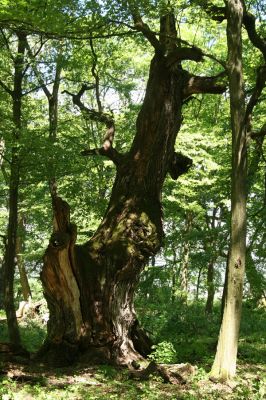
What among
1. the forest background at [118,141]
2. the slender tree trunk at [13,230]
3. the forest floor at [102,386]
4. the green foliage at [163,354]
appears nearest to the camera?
the forest floor at [102,386]

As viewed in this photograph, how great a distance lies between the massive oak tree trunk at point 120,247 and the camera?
6.50 metres

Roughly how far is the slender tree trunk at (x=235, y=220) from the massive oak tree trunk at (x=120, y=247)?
776 mm

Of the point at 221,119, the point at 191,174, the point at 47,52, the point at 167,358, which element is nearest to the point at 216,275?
the point at 221,119

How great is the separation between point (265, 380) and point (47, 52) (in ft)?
34.8

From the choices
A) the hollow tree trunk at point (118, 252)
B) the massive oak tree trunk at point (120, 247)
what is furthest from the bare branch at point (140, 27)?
the hollow tree trunk at point (118, 252)

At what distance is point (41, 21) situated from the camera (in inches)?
264

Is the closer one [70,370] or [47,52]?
[70,370]

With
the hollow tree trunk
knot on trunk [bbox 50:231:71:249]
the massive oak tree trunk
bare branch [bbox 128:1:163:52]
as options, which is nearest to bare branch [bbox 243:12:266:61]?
the massive oak tree trunk

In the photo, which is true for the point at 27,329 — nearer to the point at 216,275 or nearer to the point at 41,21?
the point at 41,21

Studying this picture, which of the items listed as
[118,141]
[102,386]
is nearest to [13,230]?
[102,386]

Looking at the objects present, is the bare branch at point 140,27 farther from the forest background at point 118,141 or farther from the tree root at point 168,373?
the tree root at point 168,373

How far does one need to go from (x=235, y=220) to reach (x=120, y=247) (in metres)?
1.88

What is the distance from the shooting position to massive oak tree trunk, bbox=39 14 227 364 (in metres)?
6.50

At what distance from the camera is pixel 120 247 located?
680 centimetres
